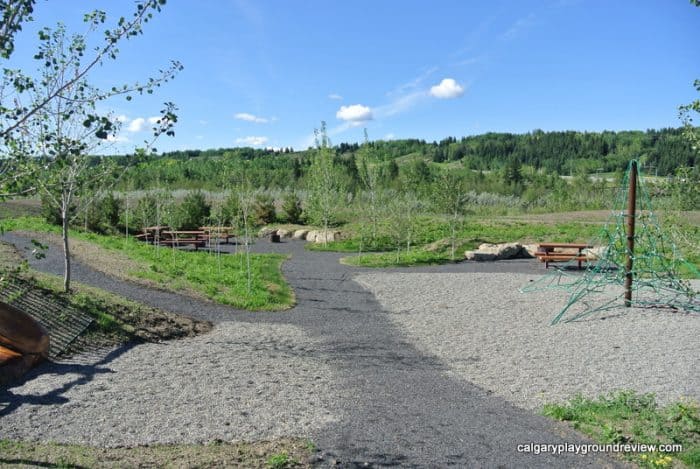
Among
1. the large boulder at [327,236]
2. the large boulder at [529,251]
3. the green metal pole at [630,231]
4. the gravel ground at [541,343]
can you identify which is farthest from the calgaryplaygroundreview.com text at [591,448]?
the large boulder at [327,236]

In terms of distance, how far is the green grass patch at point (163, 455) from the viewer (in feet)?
15.3

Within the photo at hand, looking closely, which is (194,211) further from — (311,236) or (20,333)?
(20,333)

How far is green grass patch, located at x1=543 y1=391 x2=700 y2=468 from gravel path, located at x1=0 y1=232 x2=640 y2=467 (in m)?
0.26

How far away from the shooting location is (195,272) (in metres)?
15.3

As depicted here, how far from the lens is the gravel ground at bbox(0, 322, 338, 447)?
17.8 feet

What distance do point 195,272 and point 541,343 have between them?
9.49m

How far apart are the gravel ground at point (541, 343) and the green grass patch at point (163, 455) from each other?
2.99m

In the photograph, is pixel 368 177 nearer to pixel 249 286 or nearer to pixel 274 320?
pixel 249 286

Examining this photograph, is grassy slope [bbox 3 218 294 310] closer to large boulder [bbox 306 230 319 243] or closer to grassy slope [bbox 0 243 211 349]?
grassy slope [bbox 0 243 211 349]

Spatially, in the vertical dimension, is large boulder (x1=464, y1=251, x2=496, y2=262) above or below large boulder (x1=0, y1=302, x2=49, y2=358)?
below

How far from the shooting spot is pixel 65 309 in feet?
31.7

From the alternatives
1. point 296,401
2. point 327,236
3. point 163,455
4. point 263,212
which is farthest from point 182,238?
point 163,455

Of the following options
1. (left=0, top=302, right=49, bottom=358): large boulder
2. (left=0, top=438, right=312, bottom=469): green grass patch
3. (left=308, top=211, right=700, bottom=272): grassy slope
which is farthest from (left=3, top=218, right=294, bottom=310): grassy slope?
(left=0, top=438, right=312, bottom=469): green grass patch

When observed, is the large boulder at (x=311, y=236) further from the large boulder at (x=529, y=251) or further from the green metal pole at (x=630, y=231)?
the green metal pole at (x=630, y=231)
